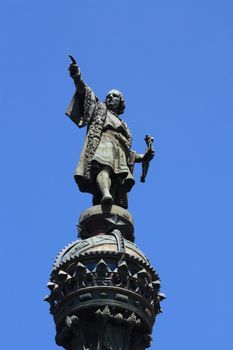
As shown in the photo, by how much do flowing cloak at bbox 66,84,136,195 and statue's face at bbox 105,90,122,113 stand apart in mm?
206

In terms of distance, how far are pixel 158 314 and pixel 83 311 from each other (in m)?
1.59

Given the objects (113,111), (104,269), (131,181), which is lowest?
(104,269)

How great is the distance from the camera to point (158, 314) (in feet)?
52.5

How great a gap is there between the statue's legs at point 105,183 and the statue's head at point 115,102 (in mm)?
2098

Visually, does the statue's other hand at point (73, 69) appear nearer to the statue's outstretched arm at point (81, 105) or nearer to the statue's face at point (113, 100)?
the statue's outstretched arm at point (81, 105)

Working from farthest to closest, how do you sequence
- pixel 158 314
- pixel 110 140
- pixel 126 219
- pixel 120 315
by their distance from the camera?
pixel 110 140 → pixel 126 219 → pixel 158 314 → pixel 120 315

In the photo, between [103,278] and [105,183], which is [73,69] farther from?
[103,278]

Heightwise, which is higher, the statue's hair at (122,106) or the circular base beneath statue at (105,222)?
the statue's hair at (122,106)

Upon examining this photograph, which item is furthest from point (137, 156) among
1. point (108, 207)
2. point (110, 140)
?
point (108, 207)

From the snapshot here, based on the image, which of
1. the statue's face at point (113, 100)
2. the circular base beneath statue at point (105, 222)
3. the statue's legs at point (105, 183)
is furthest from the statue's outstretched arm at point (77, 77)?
the circular base beneath statue at point (105, 222)

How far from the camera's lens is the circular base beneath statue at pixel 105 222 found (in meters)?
17.2

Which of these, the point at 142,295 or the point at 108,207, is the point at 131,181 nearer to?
the point at 108,207

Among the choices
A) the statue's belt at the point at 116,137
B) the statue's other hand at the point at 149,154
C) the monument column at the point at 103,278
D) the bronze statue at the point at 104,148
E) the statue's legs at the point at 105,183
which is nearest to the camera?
the monument column at the point at 103,278

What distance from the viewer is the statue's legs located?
17312 millimetres
